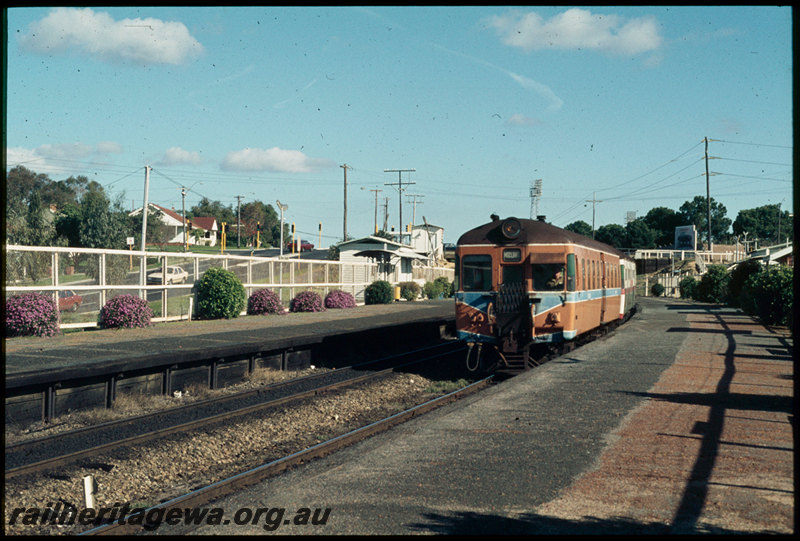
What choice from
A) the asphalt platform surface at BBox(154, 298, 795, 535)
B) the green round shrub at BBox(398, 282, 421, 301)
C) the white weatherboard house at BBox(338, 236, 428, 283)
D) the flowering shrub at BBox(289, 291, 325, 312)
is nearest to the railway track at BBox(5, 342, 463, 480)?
the asphalt platform surface at BBox(154, 298, 795, 535)

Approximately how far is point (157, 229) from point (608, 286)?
6224 centimetres

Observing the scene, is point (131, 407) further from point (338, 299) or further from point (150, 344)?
point (338, 299)

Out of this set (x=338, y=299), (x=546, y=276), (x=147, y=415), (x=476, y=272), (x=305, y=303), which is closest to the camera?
(x=147, y=415)

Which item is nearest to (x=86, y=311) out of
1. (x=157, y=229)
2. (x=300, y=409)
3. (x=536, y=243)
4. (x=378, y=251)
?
(x=300, y=409)

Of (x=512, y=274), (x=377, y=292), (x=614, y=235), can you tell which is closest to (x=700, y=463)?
(x=512, y=274)

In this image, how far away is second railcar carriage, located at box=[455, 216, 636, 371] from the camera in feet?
50.0

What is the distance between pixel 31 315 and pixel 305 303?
14525 millimetres

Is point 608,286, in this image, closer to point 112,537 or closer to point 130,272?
point 130,272

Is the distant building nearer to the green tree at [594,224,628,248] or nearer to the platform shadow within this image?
the green tree at [594,224,628,248]

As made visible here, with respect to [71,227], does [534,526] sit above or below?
below

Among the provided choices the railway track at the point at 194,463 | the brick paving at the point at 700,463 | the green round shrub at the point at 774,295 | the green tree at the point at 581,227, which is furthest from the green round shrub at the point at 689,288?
the green tree at the point at 581,227

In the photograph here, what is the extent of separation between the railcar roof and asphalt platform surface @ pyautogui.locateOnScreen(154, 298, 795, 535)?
3.46 meters

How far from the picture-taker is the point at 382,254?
43.3 m

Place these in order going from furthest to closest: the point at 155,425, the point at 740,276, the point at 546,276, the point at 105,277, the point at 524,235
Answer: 1. the point at 740,276
2. the point at 105,277
3. the point at 524,235
4. the point at 546,276
5. the point at 155,425
